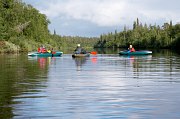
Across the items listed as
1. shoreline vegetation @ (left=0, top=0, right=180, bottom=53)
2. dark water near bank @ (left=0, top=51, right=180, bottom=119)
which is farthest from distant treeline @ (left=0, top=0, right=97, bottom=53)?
dark water near bank @ (left=0, top=51, right=180, bottom=119)

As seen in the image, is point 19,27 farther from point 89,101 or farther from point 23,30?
point 89,101

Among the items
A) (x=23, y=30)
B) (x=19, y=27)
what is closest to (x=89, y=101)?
(x=19, y=27)

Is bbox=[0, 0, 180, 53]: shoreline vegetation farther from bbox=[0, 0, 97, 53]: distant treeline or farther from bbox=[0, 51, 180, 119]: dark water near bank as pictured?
bbox=[0, 51, 180, 119]: dark water near bank

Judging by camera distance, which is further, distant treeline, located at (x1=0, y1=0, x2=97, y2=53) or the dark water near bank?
distant treeline, located at (x1=0, y1=0, x2=97, y2=53)

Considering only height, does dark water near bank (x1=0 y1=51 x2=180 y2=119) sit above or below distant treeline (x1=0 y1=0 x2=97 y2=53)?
below

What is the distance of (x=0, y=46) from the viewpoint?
88.6 metres

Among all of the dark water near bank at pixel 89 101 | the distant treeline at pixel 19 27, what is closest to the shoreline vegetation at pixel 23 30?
the distant treeline at pixel 19 27

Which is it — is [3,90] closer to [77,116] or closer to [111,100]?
[111,100]

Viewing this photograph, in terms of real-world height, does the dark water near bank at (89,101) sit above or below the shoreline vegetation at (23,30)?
below

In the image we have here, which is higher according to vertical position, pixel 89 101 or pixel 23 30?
pixel 23 30

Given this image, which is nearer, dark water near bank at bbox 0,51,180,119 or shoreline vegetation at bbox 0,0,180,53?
dark water near bank at bbox 0,51,180,119

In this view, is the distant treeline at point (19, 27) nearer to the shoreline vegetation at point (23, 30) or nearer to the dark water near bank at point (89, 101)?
the shoreline vegetation at point (23, 30)

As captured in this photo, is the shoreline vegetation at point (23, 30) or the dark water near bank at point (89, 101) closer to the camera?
the dark water near bank at point (89, 101)

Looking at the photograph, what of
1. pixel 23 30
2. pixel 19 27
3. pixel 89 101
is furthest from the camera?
→ pixel 23 30
